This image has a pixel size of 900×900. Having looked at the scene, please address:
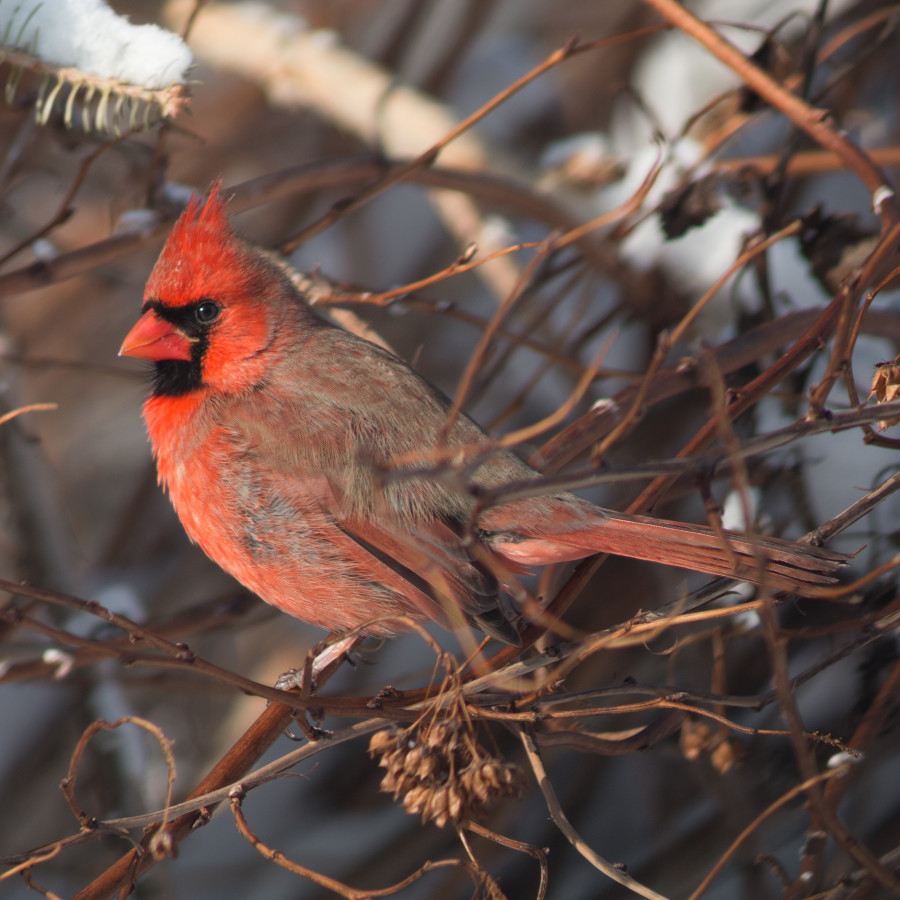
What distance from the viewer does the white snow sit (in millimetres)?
1774

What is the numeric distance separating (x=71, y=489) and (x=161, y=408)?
270 cm

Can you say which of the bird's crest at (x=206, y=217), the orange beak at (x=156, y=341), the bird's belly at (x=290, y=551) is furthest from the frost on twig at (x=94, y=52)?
the bird's belly at (x=290, y=551)

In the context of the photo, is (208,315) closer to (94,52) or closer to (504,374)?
(94,52)

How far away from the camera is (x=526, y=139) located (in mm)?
4715

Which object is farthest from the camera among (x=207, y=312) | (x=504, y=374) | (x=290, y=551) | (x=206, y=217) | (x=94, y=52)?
(x=504, y=374)

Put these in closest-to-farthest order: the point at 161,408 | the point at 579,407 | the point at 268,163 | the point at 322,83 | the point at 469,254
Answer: the point at 469,254, the point at 161,408, the point at 579,407, the point at 322,83, the point at 268,163

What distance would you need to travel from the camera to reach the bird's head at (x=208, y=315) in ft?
7.49

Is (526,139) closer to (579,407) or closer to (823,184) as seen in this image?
(823,184)

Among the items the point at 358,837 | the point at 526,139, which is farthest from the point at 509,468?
the point at 526,139

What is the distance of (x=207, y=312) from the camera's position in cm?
234

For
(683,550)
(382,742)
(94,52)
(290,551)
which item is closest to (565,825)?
(382,742)

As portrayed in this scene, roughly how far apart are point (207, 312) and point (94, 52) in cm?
68

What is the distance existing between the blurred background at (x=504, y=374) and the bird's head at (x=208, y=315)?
15 cm

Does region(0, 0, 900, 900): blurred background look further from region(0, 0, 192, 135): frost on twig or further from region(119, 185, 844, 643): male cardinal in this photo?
region(119, 185, 844, 643): male cardinal
